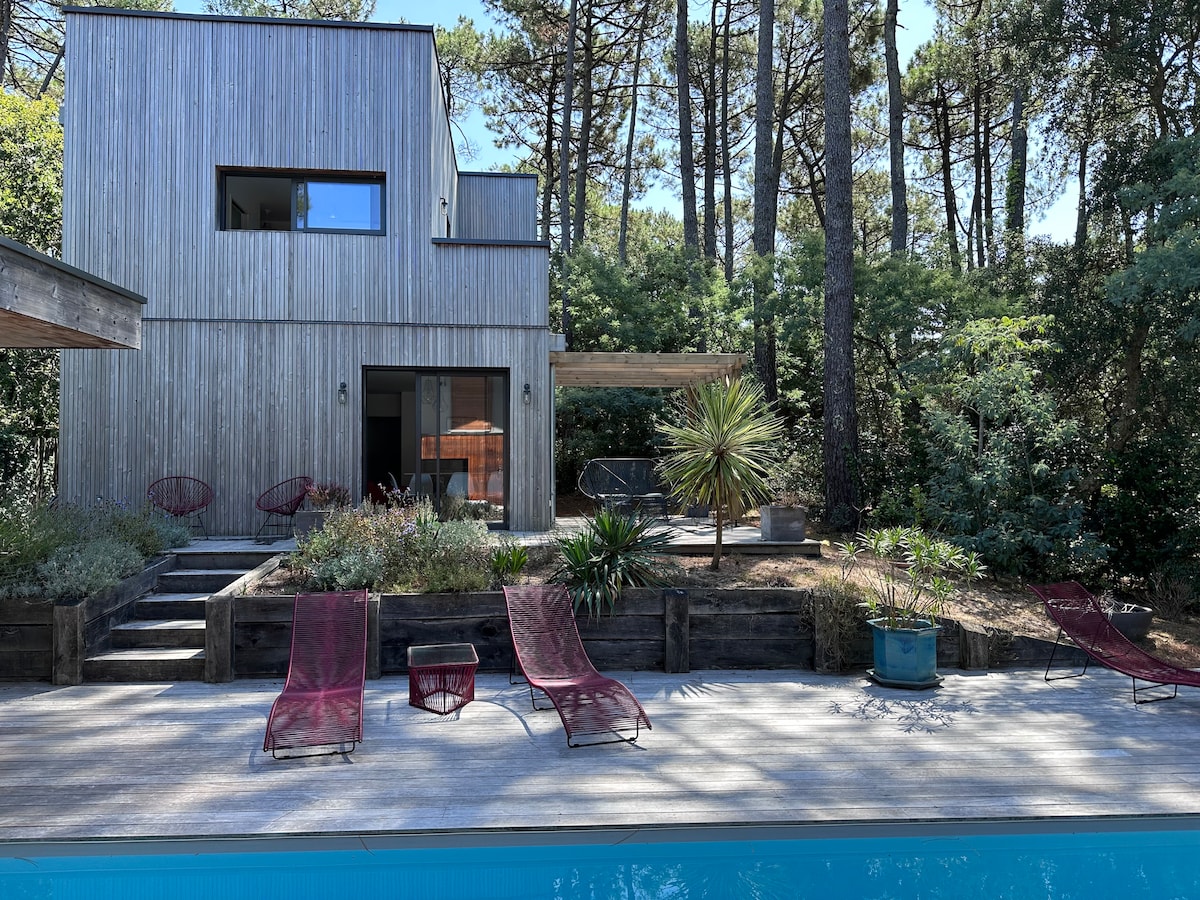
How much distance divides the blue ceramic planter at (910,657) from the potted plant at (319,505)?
5208 mm

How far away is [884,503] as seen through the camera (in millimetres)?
10562

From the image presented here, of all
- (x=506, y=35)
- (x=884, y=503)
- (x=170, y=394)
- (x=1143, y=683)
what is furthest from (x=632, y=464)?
(x=506, y=35)

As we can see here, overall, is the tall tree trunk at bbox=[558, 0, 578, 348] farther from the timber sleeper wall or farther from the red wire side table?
the red wire side table

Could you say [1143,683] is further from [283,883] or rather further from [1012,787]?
[283,883]

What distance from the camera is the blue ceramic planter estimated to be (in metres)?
6.26

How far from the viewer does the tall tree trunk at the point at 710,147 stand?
836 inches

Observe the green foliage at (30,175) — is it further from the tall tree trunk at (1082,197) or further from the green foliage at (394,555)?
the tall tree trunk at (1082,197)

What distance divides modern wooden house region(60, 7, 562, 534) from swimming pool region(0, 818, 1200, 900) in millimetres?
6609

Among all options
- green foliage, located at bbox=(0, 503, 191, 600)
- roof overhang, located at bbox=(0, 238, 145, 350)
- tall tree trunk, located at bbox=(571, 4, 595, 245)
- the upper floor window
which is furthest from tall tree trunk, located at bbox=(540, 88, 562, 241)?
roof overhang, located at bbox=(0, 238, 145, 350)

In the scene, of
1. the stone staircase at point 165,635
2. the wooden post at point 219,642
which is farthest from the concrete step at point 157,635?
the wooden post at point 219,642

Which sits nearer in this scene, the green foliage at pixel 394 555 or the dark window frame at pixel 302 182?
the green foliage at pixel 394 555

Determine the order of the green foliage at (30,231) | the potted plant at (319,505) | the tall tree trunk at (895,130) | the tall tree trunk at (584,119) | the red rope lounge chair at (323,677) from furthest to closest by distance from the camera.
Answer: the tall tree trunk at (584,119)
the tall tree trunk at (895,130)
the green foliage at (30,231)
the potted plant at (319,505)
the red rope lounge chair at (323,677)

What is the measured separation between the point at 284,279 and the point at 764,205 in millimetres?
9417

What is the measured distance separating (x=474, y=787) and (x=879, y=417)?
12.5 meters
